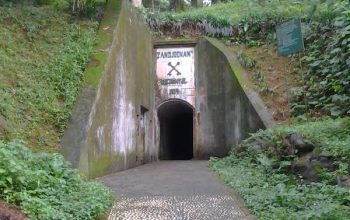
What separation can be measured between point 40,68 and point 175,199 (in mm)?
4301

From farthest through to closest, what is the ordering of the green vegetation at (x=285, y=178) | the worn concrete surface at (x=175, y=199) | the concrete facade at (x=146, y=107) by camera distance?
the concrete facade at (x=146, y=107)
the worn concrete surface at (x=175, y=199)
the green vegetation at (x=285, y=178)

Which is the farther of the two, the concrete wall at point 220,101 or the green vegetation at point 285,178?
the concrete wall at point 220,101

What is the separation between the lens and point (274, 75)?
1280 centimetres

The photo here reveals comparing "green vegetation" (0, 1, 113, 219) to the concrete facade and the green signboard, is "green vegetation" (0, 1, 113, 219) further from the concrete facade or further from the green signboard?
the green signboard

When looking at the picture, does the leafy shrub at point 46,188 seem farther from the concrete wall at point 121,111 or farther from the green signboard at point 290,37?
the green signboard at point 290,37

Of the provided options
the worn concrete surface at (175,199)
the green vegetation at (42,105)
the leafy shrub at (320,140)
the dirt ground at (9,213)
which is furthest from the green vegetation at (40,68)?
the leafy shrub at (320,140)

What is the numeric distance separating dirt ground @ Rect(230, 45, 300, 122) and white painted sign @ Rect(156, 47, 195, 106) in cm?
174

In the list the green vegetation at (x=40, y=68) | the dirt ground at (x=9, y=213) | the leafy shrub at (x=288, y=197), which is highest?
the green vegetation at (x=40, y=68)

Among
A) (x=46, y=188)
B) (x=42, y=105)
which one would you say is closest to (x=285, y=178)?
(x=46, y=188)

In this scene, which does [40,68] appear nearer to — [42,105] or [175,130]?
[42,105]

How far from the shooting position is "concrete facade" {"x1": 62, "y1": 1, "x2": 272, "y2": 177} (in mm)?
7621

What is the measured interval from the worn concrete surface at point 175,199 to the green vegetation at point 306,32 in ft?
11.9

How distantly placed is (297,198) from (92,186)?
2545 mm

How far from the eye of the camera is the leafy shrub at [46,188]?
13.1 feet
